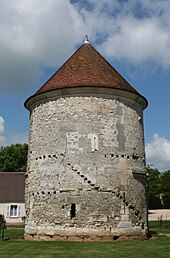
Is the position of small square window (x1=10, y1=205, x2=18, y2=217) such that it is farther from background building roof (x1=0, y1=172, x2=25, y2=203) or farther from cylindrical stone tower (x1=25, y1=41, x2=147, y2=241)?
cylindrical stone tower (x1=25, y1=41, x2=147, y2=241)

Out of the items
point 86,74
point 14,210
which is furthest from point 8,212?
point 86,74

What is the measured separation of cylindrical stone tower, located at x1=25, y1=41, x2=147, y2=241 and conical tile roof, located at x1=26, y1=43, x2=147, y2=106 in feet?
0.16

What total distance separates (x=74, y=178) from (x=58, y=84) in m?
4.13

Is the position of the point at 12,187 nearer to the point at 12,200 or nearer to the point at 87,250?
the point at 12,200

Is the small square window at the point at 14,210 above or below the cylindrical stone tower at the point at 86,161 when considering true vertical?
below

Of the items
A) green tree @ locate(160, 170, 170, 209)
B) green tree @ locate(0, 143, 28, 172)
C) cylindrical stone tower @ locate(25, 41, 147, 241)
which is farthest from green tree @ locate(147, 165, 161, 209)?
cylindrical stone tower @ locate(25, 41, 147, 241)

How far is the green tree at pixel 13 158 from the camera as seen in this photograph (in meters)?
43.4

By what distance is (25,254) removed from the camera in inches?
392

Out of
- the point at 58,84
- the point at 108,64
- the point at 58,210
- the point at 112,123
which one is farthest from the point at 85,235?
the point at 108,64

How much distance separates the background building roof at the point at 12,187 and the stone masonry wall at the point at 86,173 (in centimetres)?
1690

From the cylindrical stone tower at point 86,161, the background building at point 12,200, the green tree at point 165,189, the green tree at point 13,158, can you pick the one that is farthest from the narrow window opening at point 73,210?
the green tree at point 165,189

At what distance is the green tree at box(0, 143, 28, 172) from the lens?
4344 centimetres

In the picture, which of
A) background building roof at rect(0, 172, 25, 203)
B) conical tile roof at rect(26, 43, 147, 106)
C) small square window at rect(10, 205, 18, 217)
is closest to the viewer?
conical tile roof at rect(26, 43, 147, 106)

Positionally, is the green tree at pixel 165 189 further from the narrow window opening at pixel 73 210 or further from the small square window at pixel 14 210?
the narrow window opening at pixel 73 210
